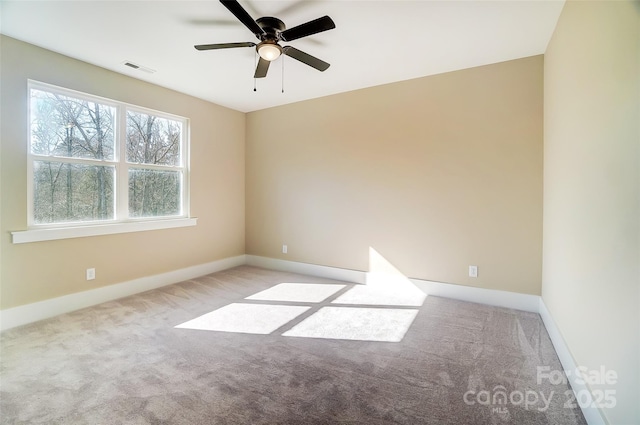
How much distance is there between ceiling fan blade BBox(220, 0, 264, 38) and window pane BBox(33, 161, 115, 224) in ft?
8.39

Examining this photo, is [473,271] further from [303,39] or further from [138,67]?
[138,67]

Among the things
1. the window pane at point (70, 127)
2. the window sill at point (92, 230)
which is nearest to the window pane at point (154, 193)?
the window sill at point (92, 230)

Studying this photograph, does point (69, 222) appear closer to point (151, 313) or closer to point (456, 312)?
point (151, 313)

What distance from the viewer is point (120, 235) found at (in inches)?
138

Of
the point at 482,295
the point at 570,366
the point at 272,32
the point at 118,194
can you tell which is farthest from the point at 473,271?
the point at 118,194

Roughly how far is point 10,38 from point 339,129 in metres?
3.57

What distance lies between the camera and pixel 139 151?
3.72 meters

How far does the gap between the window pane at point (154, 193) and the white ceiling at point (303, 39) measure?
126 centimetres

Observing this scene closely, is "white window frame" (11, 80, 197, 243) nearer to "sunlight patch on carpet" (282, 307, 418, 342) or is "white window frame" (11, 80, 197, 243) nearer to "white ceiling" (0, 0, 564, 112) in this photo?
"white ceiling" (0, 0, 564, 112)

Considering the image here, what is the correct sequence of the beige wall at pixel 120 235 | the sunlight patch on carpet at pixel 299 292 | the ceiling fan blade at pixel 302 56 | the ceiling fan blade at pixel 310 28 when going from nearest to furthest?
1. the ceiling fan blade at pixel 310 28
2. the ceiling fan blade at pixel 302 56
3. the beige wall at pixel 120 235
4. the sunlight patch on carpet at pixel 299 292

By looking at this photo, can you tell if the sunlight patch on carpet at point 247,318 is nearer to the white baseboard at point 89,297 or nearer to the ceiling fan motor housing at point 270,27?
the white baseboard at point 89,297

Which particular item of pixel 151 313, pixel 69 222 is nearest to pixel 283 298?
pixel 151 313

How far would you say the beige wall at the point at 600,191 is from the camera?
1216 millimetres

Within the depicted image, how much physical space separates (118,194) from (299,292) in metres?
2.58
